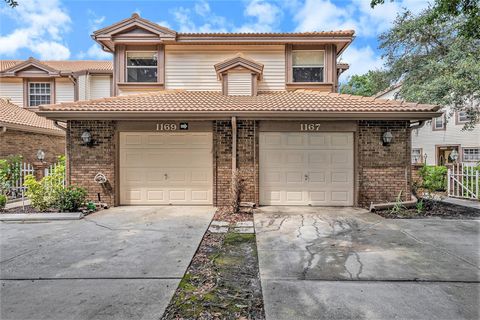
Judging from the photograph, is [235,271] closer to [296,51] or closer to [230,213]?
[230,213]

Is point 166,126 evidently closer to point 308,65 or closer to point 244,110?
point 244,110

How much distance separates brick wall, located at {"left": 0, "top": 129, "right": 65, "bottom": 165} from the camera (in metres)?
10.6

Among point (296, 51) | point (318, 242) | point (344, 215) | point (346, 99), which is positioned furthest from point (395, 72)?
point (318, 242)

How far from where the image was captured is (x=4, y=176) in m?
8.29

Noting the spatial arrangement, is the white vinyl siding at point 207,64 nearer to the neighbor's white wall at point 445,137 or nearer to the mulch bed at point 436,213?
the mulch bed at point 436,213

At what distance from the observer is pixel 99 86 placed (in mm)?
14219

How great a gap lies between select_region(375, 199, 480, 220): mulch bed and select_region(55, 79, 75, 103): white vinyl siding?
15636mm

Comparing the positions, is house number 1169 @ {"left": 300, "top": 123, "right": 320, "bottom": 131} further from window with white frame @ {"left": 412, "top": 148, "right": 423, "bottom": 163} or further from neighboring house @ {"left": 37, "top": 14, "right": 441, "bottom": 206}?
window with white frame @ {"left": 412, "top": 148, "right": 423, "bottom": 163}

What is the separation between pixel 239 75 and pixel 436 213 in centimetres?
754

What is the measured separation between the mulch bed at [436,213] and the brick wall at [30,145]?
1225 centimetres

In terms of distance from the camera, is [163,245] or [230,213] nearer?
[163,245]

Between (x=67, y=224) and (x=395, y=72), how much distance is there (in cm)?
1648

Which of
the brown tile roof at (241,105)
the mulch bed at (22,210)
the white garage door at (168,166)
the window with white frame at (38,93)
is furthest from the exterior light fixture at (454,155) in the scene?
the window with white frame at (38,93)

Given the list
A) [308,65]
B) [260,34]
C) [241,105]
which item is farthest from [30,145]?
[308,65]
